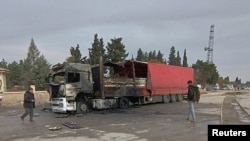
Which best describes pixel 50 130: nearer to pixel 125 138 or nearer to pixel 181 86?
pixel 125 138

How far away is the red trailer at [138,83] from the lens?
83.4ft

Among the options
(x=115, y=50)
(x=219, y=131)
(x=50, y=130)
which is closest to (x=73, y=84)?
(x=50, y=130)

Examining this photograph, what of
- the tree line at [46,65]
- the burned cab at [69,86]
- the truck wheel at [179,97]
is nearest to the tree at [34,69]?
the tree line at [46,65]

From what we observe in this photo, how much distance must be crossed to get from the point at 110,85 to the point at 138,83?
3.92 metres

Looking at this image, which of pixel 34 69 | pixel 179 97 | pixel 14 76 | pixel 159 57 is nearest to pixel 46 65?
pixel 34 69

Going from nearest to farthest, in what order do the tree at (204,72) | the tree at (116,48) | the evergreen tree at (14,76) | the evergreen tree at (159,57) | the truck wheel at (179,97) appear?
the truck wheel at (179,97)
the tree at (116,48)
the evergreen tree at (14,76)
the tree at (204,72)
the evergreen tree at (159,57)

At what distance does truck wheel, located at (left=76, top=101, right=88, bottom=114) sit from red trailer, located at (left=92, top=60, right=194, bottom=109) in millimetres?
1192

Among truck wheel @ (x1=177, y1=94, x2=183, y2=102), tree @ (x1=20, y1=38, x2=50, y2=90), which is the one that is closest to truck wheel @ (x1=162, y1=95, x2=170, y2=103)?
truck wheel @ (x1=177, y1=94, x2=183, y2=102)

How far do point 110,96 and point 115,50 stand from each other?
185 ft

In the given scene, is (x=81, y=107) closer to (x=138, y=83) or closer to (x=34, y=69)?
(x=138, y=83)

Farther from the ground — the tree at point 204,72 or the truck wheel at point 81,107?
the tree at point 204,72

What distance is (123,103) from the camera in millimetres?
27516

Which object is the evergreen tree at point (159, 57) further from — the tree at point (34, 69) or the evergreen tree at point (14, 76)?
the tree at point (34, 69)

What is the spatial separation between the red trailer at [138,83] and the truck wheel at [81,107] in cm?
119
